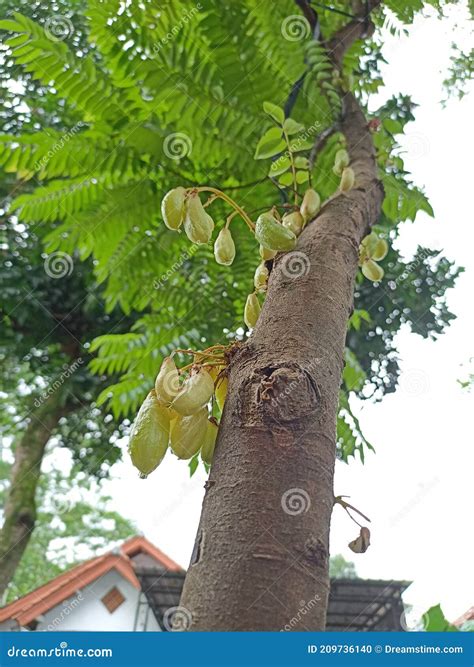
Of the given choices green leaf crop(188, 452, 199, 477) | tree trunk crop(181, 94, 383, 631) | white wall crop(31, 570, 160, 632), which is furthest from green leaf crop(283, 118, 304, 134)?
white wall crop(31, 570, 160, 632)

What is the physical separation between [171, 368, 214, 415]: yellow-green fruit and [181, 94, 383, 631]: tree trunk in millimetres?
28

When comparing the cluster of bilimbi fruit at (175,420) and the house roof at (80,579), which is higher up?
the house roof at (80,579)

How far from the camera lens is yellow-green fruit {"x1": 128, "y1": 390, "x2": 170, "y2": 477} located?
0.62 meters

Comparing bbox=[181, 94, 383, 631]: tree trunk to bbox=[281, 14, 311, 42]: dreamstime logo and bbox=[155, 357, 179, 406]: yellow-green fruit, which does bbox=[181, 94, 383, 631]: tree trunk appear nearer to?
bbox=[155, 357, 179, 406]: yellow-green fruit

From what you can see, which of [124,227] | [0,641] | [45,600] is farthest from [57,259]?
[0,641]

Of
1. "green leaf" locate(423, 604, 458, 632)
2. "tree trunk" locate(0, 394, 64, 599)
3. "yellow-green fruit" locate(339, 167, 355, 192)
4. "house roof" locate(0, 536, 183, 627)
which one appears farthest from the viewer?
"tree trunk" locate(0, 394, 64, 599)

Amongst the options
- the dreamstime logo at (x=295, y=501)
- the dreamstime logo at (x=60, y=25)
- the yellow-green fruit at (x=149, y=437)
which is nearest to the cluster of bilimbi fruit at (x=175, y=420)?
the yellow-green fruit at (x=149, y=437)

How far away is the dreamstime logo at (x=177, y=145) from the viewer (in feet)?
4.62

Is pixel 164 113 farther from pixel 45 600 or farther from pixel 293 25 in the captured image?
pixel 45 600

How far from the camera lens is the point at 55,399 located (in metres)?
4.74

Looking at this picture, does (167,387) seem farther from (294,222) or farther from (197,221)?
(294,222)
